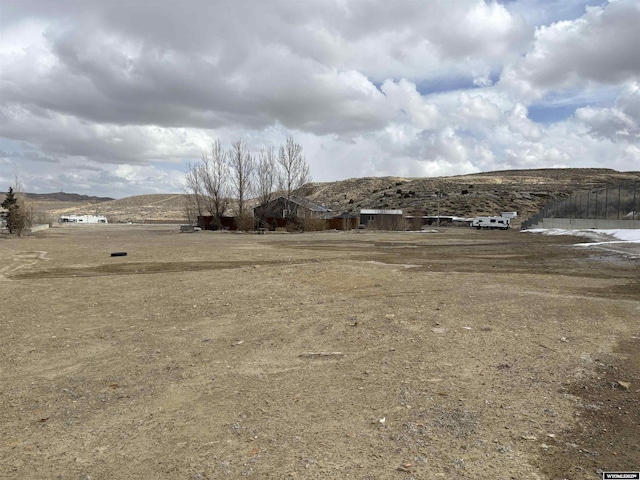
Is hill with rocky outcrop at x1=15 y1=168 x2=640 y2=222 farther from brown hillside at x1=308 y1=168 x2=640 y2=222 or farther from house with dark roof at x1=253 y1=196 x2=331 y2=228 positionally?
house with dark roof at x1=253 y1=196 x2=331 y2=228

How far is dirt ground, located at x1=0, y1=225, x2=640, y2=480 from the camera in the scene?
12.9ft

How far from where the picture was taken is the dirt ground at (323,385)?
155 inches

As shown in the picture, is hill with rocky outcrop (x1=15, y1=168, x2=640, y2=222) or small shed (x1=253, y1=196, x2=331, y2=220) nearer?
small shed (x1=253, y1=196, x2=331, y2=220)

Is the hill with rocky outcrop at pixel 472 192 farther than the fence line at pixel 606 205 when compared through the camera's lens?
Yes

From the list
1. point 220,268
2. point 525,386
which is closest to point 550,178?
point 220,268

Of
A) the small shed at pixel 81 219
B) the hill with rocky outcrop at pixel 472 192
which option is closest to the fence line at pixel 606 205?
the hill with rocky outcrop at pixel 472 192

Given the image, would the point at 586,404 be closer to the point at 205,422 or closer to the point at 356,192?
the point at 205,422

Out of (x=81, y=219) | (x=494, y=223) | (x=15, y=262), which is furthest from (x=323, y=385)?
(x=81, y=219)

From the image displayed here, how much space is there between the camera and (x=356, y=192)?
518 ft

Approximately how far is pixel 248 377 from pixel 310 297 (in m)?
5.48

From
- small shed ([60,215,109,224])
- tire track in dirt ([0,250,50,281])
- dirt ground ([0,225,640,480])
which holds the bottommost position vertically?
dirt ground ([0,225,640,480])

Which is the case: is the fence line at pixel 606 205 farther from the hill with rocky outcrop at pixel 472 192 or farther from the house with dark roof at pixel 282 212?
the hill with rocky outcrop at pixel 472 192

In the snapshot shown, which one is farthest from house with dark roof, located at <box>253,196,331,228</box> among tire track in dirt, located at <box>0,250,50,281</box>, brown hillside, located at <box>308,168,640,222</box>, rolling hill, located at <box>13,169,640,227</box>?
tire track in dirt, located at <box>0,250,50,281</box>

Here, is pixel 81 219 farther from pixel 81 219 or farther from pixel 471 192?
pixel 471 192
